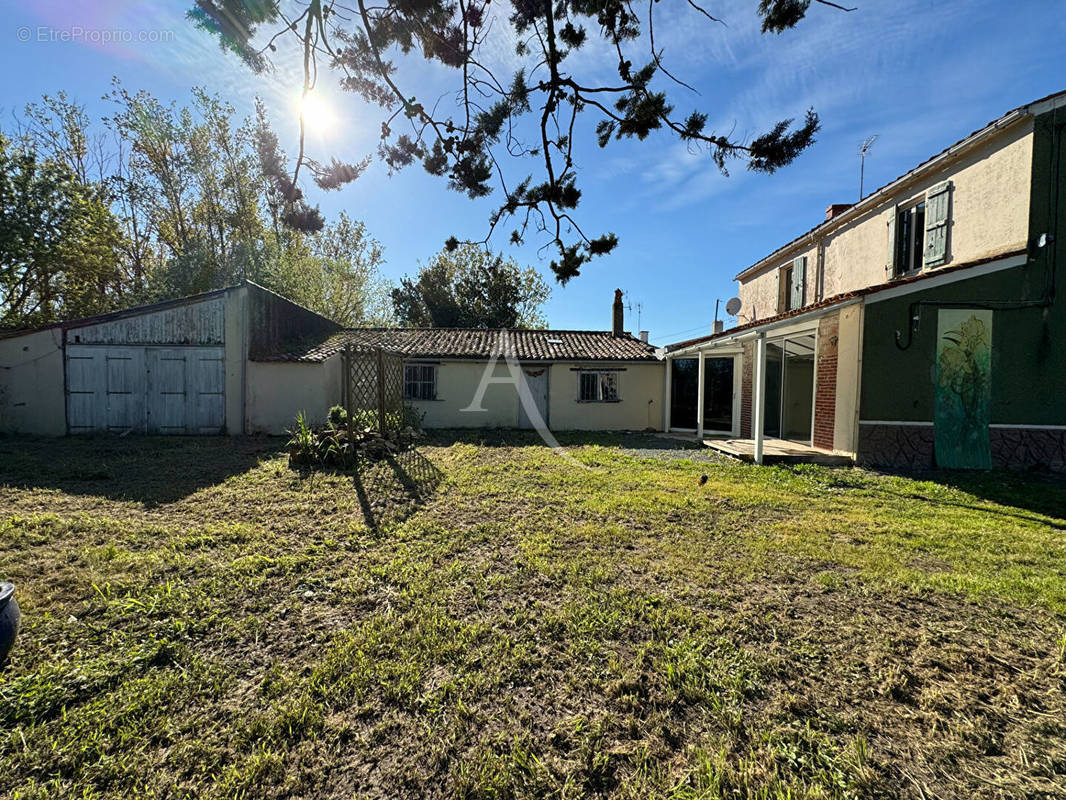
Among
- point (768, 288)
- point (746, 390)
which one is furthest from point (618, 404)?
point (768, 288)

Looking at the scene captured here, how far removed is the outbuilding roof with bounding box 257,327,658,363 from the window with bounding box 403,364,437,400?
466mm

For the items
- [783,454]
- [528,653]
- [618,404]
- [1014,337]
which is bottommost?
[528,653]

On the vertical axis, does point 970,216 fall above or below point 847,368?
above

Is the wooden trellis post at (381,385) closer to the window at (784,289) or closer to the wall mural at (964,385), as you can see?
the wall mural at (964,385)

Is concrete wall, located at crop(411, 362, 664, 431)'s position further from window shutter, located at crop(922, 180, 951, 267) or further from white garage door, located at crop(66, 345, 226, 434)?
window shutter, located at crop(922, 180, 951, 267)

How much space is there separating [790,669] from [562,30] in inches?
202

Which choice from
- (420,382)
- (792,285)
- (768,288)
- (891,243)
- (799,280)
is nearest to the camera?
(891,243)

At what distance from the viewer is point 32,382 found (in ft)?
35.4

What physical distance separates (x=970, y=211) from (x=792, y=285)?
5.77m

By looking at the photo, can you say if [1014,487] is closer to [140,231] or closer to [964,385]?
[964,385]

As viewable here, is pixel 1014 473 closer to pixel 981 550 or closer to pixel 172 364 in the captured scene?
pixel 981 550

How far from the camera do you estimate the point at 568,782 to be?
65.7 inches

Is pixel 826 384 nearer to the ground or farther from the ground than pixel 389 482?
farther from the ground

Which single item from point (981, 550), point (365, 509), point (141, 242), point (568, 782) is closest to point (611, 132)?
point (568, 782)
